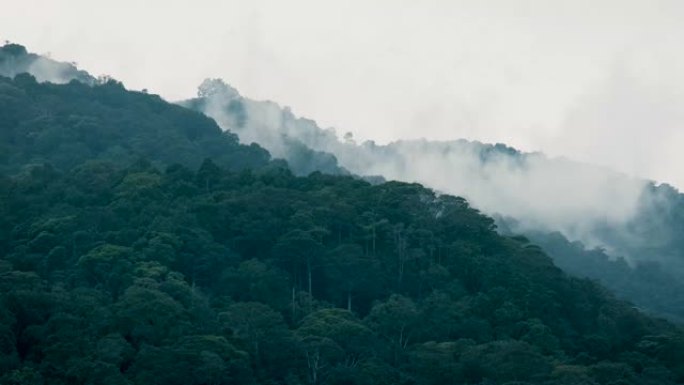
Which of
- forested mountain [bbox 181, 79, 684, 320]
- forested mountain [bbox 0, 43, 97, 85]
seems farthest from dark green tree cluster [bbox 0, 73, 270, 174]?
forested mountain [bbox 181, 79, 684, 320]

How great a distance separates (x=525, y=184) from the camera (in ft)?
262

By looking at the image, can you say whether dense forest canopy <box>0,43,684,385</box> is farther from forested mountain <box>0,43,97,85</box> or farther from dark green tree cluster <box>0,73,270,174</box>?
forested mountain <box>0,43,97,85</box>

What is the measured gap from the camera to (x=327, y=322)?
124 ft

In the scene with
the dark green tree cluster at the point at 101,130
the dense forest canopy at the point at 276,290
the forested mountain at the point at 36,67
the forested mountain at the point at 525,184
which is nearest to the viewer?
the dense forest canopy at the point at 276,290

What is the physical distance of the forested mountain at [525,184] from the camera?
7038 cm

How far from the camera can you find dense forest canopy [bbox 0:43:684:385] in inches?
1335

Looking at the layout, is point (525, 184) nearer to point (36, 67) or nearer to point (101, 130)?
point (36, 67)

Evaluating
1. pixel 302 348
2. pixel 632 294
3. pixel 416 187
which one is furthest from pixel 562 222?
pixel 302 348

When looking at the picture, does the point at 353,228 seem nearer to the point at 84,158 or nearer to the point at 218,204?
the point at 218,204

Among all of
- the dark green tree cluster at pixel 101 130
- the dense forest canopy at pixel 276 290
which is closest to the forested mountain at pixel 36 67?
the dark green tree cluster at pixel 101 130

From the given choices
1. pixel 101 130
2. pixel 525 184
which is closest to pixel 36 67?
pixel 101 130

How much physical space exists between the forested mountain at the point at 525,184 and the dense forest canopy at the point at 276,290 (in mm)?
20920

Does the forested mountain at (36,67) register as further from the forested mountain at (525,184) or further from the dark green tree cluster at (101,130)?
the forested mountain at (525,184)

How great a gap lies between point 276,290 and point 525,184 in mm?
41925
